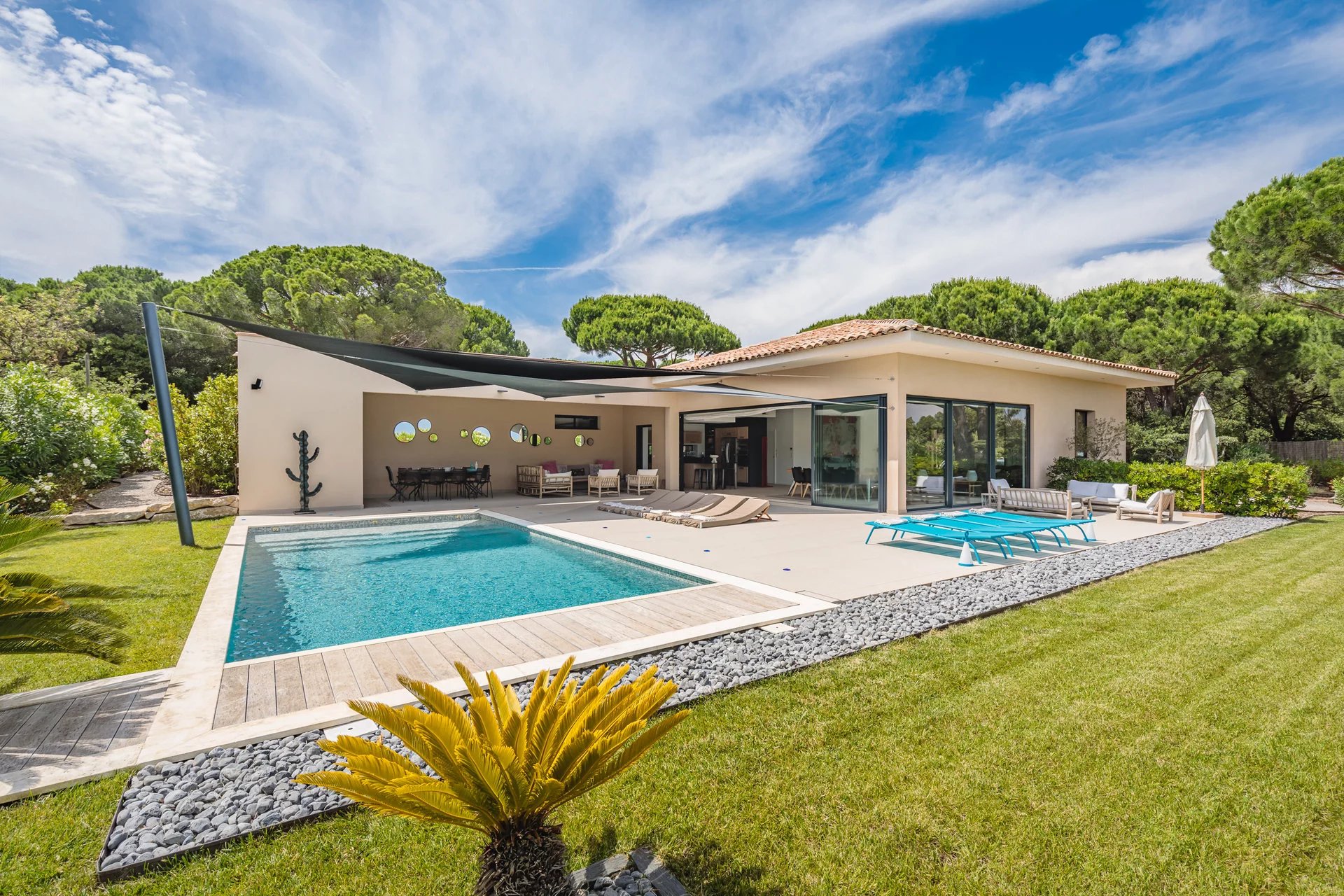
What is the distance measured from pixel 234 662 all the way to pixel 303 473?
8616 millimetres

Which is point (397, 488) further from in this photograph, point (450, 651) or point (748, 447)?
point (450, 651)

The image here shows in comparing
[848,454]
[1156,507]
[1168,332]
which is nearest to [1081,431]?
[1156,507]

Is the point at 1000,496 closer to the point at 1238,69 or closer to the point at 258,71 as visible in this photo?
the point at 1238,69

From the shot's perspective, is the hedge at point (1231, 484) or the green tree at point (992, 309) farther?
the green tree at point (992, 309)

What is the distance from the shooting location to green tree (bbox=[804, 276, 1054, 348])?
66.5 feet

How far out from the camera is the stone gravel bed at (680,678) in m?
2.14

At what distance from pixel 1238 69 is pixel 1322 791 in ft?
39.3

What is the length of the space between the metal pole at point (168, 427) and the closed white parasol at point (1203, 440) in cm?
1551

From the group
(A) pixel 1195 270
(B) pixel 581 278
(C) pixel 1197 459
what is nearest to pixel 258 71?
(C) pixel 1197 459

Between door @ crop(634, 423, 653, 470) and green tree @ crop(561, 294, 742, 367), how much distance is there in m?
10.1

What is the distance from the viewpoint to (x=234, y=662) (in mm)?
4082

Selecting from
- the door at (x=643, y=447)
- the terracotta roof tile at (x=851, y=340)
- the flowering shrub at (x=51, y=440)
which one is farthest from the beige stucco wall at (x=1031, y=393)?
the flowering shrub at (x=51, y=440)

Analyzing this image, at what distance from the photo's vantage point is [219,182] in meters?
12.6

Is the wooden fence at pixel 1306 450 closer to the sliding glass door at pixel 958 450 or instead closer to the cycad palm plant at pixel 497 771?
the sliding glass door at pixel 958 450
